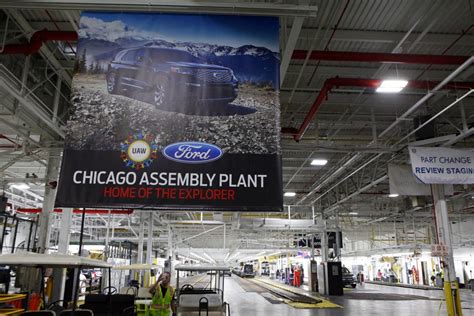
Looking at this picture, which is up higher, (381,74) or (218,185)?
(381,74)

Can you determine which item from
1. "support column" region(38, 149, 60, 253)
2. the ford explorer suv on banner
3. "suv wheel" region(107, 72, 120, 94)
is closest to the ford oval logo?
the ford explorer suv on banner

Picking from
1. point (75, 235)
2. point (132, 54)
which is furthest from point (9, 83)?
point (75, 235)

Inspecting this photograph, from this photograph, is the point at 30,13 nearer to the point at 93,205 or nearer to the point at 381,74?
the point at 93,205

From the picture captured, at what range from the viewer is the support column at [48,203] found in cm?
1235

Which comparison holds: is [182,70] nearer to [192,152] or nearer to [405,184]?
[192,152]

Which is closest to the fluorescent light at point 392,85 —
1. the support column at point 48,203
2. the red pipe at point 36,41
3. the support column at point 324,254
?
the red pipe at point 36,41

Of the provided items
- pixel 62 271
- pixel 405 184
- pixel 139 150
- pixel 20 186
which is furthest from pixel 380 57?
pixel 20 186

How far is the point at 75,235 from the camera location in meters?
34.4

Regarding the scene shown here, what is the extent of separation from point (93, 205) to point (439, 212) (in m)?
12.4

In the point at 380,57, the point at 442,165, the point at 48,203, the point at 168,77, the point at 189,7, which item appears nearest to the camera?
the point at 168,77

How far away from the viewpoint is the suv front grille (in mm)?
4766

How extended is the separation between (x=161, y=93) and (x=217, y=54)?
85 cm

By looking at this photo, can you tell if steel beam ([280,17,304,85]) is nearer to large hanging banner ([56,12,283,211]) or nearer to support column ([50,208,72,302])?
large hanging banner ([56,12,283,211])

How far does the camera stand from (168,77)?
475 centimetres
